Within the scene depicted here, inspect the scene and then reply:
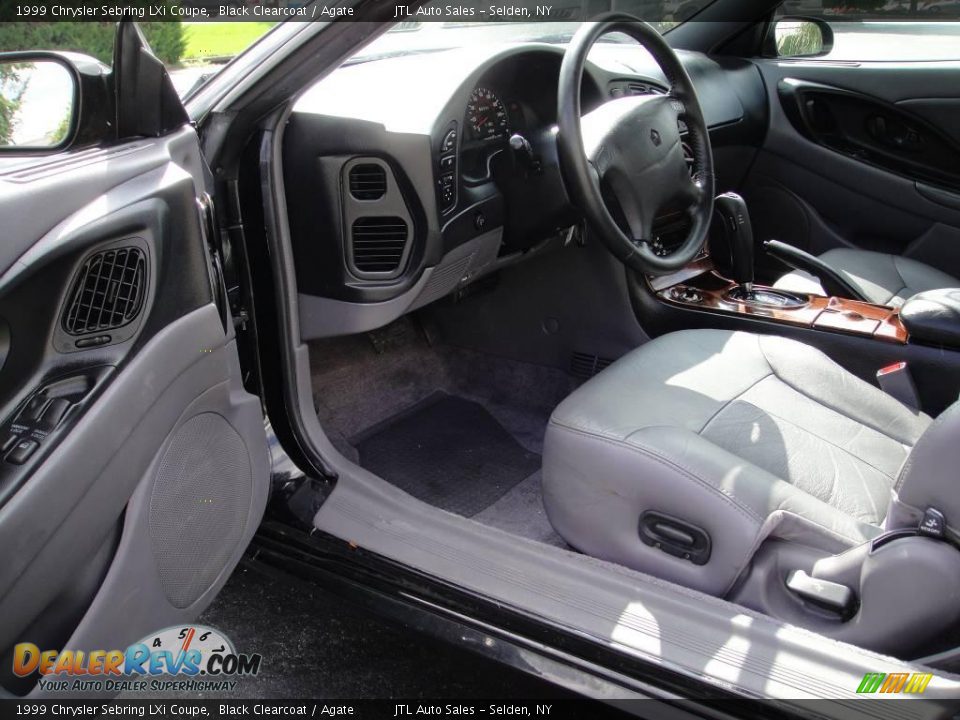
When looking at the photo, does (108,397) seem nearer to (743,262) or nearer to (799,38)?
(743,262)

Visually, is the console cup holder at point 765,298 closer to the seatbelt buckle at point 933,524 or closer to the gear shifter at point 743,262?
the gear shifter at point 743,262

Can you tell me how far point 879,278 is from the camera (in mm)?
2715

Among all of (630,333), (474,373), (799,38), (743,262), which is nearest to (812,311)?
(743,262)

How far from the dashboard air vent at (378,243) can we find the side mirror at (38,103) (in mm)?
637

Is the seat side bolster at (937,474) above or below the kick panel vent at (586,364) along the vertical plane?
above

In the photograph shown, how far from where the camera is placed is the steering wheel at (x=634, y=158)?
179cm

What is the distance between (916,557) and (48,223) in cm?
131

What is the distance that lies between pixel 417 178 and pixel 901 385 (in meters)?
1.18

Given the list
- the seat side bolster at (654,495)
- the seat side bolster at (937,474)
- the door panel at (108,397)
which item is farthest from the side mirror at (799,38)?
the door panel at (108,397)

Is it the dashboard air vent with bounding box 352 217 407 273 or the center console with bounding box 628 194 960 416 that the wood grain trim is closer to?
the center console with bounding box 628 194 960 416

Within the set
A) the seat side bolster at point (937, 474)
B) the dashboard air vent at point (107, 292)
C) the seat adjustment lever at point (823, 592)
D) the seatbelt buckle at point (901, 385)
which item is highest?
the dashboard air vent at point (107, 292)

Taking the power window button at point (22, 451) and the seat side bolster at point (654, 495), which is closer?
the power window button at point (22, 451)

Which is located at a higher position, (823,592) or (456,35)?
(456,35)

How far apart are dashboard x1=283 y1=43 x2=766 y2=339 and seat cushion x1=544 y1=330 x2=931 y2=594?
49cm
